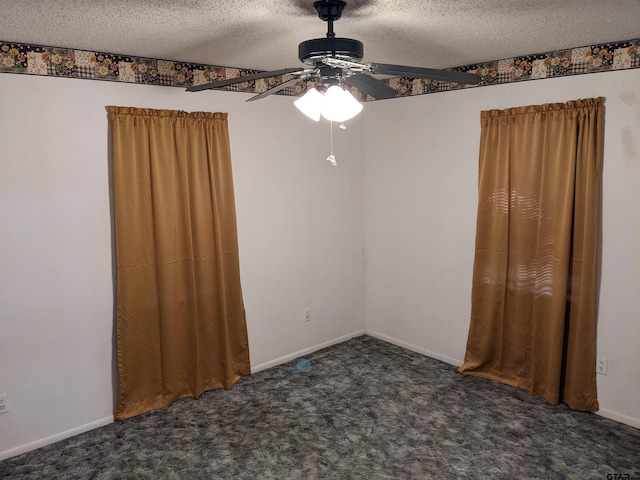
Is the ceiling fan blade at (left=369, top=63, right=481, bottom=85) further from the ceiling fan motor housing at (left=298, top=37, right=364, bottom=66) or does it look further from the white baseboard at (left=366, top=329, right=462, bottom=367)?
the white baseboard at (left=366, top=329, right=462, bottom=367)

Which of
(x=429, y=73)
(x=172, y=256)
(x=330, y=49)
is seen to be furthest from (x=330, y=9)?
(x=172, y=256)

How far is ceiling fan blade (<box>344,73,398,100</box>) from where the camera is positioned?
220 cm

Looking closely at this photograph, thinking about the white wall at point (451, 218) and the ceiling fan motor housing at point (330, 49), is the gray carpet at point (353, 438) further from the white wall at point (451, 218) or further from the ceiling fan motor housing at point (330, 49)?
the ceiling fan motor housing at point (330, 49)

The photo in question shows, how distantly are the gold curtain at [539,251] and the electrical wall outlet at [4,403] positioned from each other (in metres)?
3.20

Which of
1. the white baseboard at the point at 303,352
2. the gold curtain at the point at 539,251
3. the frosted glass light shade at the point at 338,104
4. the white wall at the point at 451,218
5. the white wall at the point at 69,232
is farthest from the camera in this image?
the white baseboard at the point at 303,352

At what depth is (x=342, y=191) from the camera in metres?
4.51

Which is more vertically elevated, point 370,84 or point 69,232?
point 370,84

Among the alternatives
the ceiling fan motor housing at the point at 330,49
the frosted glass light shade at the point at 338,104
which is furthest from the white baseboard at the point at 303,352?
the ceiling fan motor housing at the point at 330,49

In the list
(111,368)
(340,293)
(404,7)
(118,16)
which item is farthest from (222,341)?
(404,7)

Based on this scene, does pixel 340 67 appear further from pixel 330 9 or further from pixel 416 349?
pixel 416 349

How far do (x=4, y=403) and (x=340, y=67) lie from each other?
8.98 ft

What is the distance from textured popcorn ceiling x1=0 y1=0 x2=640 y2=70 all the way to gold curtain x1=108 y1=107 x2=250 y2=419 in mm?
572

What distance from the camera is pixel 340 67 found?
2164 mm

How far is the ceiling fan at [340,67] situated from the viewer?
6.61 feet
